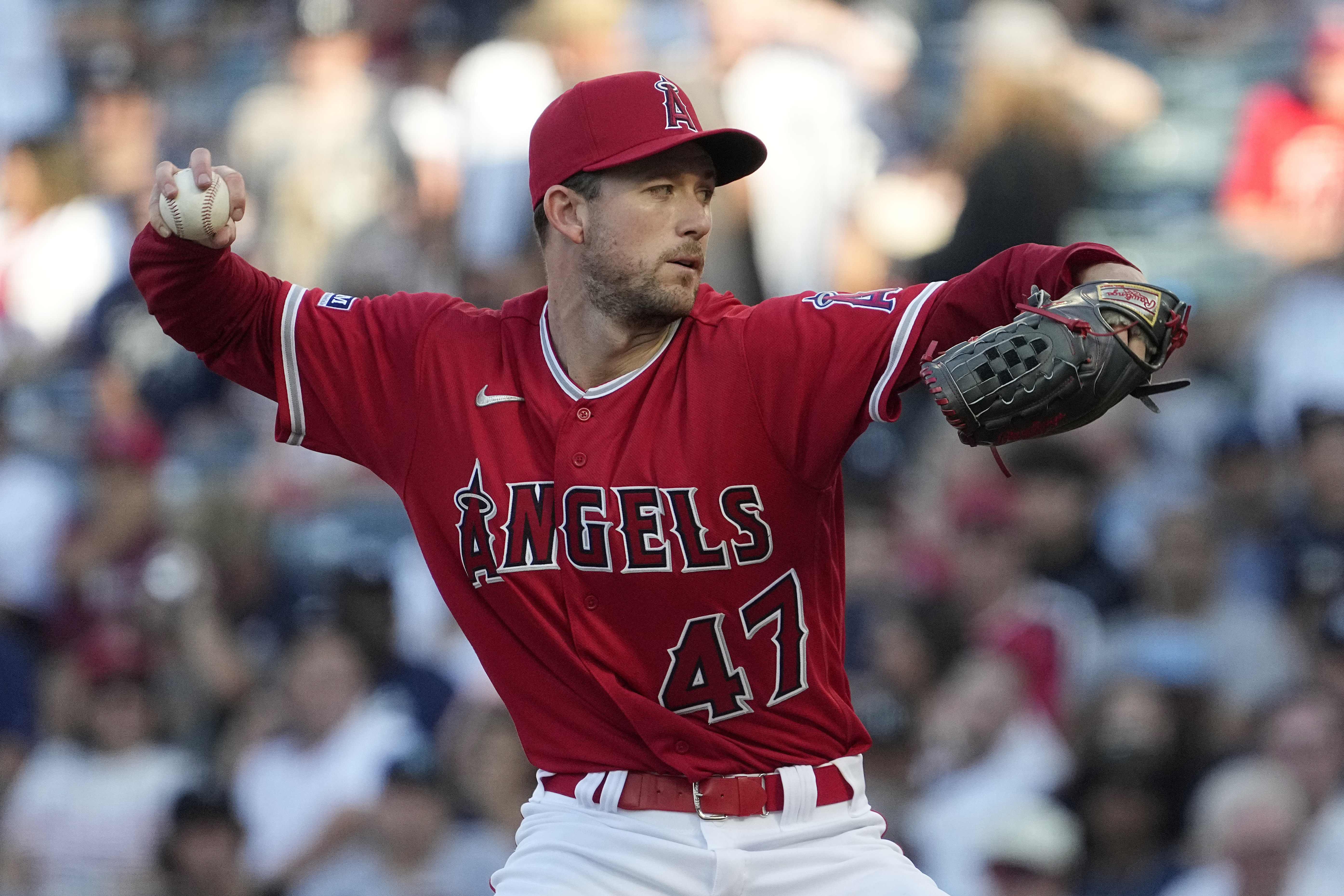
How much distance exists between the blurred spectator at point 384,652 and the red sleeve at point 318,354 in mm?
2909

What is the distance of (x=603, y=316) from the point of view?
3543mm

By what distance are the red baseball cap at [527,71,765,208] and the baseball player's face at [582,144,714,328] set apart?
1.9 inches

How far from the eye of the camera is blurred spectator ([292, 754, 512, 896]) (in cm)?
588

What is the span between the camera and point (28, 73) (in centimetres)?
1056

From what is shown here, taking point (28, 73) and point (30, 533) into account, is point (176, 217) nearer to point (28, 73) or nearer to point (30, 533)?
point (30, 533)

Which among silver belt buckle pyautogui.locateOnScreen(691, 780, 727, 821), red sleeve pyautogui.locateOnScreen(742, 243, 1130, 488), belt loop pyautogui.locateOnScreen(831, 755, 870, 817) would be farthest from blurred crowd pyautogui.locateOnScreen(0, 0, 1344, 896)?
red sleeve pyautogui.locateOnScreen(742, 243, 1130, 488)

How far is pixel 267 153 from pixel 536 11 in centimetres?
155

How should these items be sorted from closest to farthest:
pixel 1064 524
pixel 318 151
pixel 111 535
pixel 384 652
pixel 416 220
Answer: pixel 1064 524, pixel 384 652, pixel 111 535, pixel 416 220, pixel 318 151

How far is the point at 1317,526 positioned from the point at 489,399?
3.69 metres

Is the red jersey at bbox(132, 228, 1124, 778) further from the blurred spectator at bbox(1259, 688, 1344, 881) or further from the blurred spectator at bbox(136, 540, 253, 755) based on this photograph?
the blurred spectator at bbox(136, 540, 253, 755)

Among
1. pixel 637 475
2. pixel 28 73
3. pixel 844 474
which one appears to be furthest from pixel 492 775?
pixel 28 73

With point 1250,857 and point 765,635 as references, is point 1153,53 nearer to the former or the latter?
point 1250,857

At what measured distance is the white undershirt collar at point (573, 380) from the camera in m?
3.52

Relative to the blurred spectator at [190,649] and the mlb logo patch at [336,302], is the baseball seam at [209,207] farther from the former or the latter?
the blurred spectator at [190,649]
